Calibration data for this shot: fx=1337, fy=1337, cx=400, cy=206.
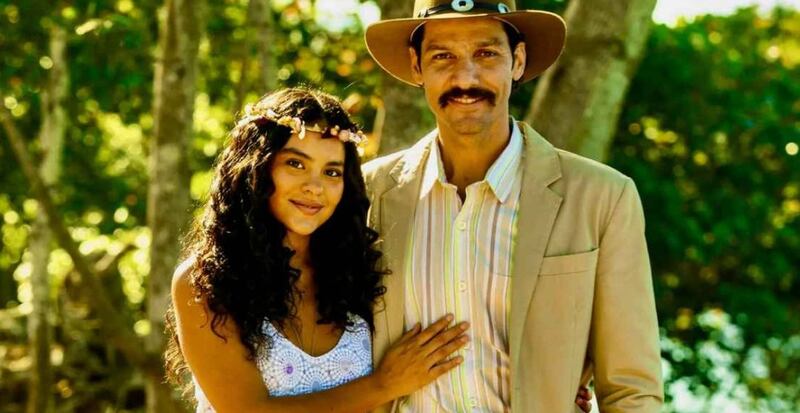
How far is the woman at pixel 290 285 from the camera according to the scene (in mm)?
3941

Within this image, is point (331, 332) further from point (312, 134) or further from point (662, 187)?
point (662, 187)

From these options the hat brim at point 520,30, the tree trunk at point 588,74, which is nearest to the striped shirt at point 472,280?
the hat brim at point 520,30

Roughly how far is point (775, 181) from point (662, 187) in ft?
3.82

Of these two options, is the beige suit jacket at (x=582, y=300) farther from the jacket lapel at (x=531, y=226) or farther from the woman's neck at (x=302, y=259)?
the woman's neck at (x=302, y=259)

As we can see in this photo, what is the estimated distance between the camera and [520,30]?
14.1ft

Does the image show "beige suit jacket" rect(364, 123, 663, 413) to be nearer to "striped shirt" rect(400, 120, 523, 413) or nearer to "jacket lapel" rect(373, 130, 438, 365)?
"striped shirt" rect(400, 120, 523, 413)

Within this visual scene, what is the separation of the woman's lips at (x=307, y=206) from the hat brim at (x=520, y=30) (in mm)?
688

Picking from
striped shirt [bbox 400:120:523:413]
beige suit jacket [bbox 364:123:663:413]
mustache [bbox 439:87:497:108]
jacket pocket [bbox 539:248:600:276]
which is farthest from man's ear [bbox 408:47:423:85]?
jacket pocket [bbox 539:248:600:276]

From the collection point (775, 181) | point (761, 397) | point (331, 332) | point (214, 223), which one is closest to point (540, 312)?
point (331, 332)

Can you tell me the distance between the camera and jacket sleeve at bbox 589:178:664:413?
393 cm

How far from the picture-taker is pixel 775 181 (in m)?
9.66

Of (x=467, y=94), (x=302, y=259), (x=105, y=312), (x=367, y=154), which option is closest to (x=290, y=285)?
(x=302, y=259)

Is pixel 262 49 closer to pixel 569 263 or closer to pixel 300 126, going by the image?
pixel 300 126

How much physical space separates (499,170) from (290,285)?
736 mm
